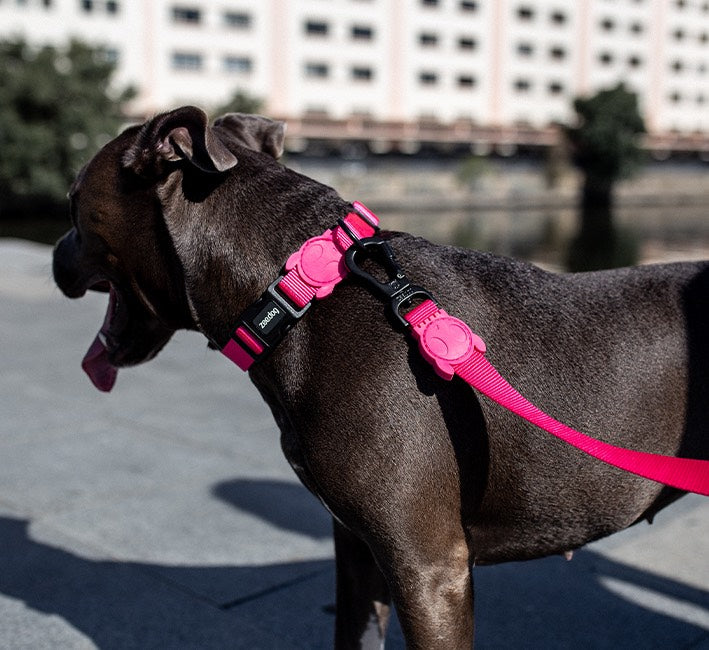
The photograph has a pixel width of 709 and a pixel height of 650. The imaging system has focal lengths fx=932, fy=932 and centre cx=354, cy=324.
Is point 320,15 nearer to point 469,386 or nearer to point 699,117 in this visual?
point 699,117

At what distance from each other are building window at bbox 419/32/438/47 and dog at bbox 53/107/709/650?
6241 centimetres

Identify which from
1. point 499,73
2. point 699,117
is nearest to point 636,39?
point 699,117

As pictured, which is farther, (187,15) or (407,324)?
(187,15)

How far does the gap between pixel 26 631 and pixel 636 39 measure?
7677cm

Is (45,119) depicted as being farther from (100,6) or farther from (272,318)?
(272,318)

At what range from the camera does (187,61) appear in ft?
181

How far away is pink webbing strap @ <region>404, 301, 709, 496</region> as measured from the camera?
2.23m

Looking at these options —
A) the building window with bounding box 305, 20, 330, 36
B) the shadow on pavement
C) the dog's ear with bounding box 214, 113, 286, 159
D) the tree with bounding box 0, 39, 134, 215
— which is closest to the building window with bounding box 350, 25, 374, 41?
the building window with bounding box 305, 20, 330, 36

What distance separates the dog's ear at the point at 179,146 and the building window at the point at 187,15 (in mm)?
55508

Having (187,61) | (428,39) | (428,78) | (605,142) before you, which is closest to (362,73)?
(428,78)

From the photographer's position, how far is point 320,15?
5838cm

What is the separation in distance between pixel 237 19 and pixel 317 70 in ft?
19.5

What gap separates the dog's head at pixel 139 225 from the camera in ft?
7.79

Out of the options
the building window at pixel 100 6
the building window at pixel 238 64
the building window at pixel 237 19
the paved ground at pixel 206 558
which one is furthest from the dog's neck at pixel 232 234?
the building window at pixel 237 19
